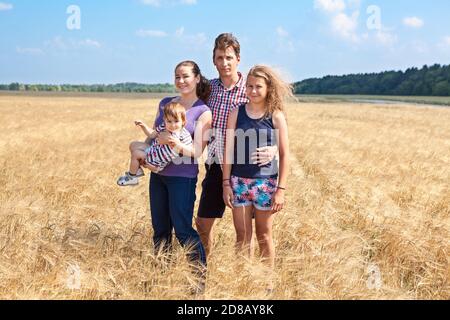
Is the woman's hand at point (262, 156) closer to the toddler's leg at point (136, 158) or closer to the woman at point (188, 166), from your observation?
the woman at point (188, 166)

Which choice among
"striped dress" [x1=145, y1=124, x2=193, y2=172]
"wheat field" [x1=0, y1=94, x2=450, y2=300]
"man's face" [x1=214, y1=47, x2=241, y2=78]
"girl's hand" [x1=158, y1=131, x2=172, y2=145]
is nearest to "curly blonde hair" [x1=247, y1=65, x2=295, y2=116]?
"man's face" [x1=214, y1=47, x2=241, y2=78]

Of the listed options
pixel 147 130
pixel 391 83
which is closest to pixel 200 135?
pixel 147 130

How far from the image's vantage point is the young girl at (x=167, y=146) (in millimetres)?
3377

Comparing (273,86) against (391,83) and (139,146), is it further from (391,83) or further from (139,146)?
(391,83)

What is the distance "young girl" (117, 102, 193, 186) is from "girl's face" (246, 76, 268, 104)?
460 mm

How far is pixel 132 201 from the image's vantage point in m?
5.95

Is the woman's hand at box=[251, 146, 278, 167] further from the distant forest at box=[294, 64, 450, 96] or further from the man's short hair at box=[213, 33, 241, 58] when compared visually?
the distant forest at box=[294, 64, 450, 96]

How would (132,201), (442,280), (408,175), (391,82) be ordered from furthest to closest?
1. (391,82)
2. (408,175)
3. (132,201)
4. (442,280)

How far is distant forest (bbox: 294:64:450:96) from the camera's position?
90000 mm

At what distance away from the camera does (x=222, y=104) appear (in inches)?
145
